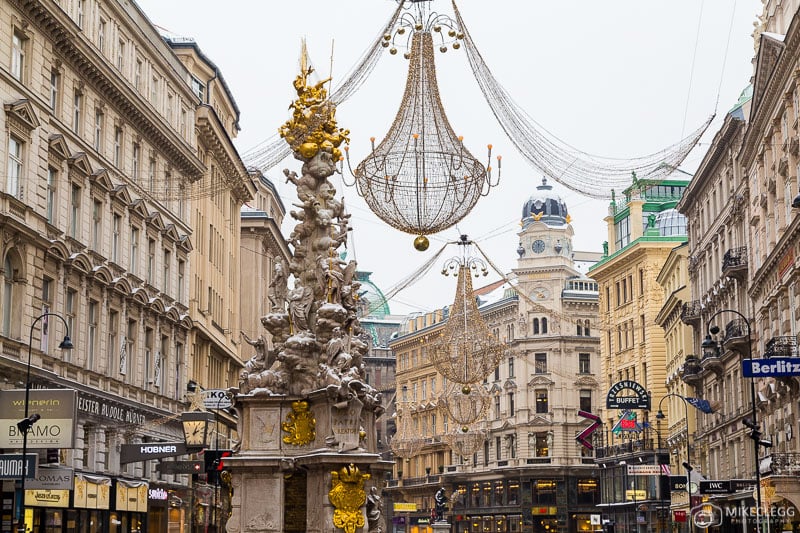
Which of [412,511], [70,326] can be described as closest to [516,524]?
[412,511]

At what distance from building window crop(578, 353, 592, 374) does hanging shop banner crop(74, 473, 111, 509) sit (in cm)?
8367

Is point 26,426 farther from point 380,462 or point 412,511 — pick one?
point 412,511

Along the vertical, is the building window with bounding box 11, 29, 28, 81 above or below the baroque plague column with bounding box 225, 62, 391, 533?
above

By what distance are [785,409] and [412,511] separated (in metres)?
97.4

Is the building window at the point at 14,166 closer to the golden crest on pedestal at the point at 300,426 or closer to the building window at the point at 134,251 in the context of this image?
the building window at the point at 134,251

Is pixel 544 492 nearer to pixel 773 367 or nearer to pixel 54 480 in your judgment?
pixel 773 367

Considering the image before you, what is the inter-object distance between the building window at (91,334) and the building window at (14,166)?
27.7 ft

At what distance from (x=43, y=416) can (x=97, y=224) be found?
49.9 ft

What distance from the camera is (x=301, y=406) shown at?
28.0 meters

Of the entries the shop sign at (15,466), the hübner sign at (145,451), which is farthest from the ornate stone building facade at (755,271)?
the shop sign at (15,466)

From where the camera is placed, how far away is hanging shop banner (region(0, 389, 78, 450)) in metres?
38.1

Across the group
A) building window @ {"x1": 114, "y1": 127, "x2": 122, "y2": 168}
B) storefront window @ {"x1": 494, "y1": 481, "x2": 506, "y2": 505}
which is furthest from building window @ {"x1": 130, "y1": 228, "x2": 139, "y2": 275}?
storefront window @ {"x1": 494, "y1": 481, "x2": 506, "y2": 505}

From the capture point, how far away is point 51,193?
46906mm

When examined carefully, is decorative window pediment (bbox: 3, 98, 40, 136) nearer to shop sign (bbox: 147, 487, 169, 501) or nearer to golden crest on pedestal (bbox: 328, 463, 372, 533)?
shop sign (bbox: 147, 487, 169, 501)
